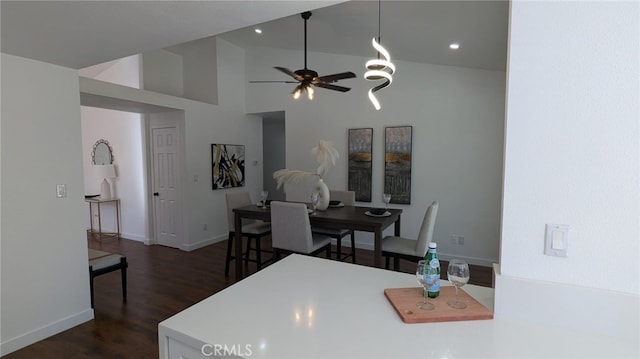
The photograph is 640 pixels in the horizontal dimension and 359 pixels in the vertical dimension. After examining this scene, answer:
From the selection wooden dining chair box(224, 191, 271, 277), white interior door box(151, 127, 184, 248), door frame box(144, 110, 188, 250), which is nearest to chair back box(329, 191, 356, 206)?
wooden dining chair box(224, 191, 271, 277)

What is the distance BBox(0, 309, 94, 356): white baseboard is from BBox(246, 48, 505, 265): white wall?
11.0ft

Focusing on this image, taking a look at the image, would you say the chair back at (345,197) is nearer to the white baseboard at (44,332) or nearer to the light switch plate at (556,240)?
the white baseboard at (44,332)

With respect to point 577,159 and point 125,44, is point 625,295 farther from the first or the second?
point 125,44

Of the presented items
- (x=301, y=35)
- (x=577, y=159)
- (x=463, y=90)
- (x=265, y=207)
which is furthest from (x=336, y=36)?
(x=577, y=159)

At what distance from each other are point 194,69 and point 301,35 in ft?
7.00

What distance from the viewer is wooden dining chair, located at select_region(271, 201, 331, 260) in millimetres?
2975

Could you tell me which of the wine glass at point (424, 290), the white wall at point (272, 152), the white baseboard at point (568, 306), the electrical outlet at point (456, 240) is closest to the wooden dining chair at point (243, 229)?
the electrical outlet at point (456, 240)

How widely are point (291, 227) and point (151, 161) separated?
130 inches

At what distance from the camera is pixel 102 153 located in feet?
18.7

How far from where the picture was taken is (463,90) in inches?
158

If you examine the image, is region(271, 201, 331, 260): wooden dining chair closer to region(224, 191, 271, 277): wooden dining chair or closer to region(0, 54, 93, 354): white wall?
region(224, 191, 271, 277): wooden dining chair

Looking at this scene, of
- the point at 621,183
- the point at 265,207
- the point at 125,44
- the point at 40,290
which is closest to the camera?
the point at 621,183

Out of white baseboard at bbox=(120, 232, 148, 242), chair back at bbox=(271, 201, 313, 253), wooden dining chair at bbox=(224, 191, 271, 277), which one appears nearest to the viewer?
chair back at bbox=(271, 201, 313, 253)

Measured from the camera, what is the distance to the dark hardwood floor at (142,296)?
2346 millimetres
